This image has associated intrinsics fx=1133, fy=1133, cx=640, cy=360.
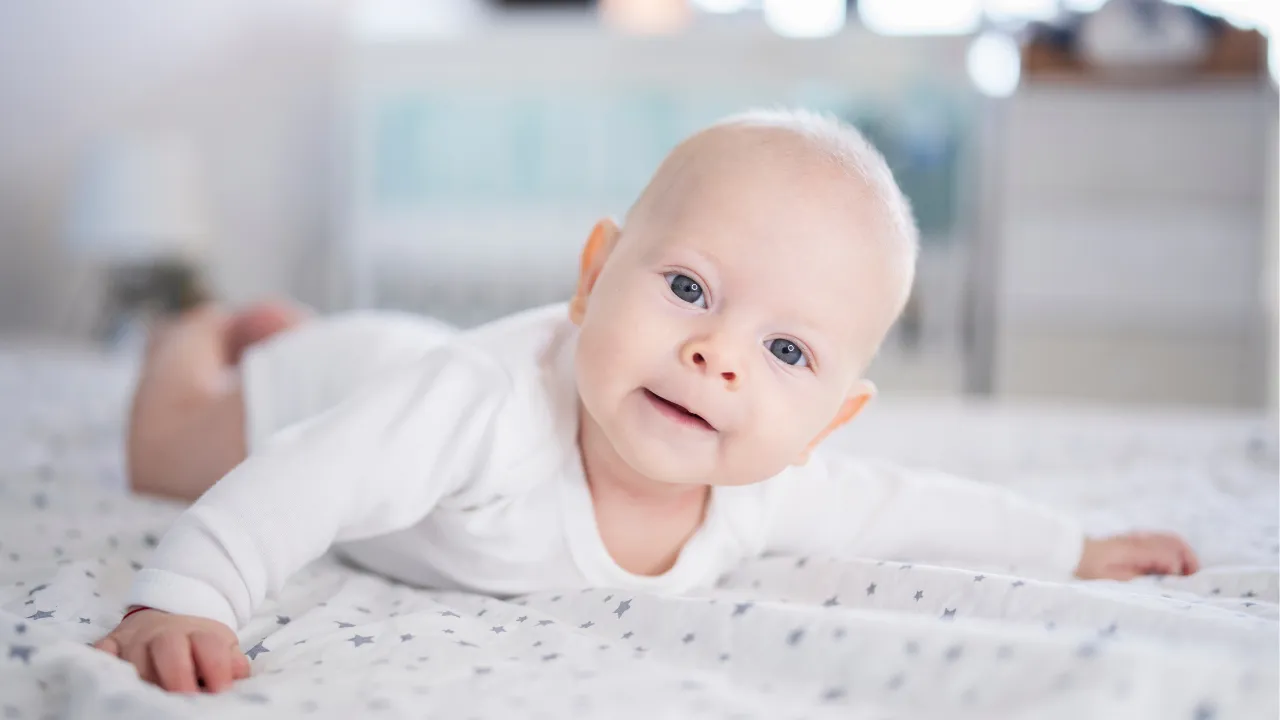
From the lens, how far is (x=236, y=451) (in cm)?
120

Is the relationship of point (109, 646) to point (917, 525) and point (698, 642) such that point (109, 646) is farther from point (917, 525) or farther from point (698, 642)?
point (917, 525)

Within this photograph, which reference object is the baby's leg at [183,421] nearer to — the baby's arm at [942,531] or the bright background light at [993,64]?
the baby's arm at [942,531]

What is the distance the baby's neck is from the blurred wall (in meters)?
2.60

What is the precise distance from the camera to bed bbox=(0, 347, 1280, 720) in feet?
1.87

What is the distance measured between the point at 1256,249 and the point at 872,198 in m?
2.65

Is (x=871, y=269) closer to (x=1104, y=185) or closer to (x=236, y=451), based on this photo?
(x=236, y=451)

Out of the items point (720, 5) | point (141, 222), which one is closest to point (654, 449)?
point (141, 222)

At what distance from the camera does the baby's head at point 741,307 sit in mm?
771

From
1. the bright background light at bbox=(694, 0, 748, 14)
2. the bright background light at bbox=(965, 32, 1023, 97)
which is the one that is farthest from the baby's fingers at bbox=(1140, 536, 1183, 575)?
the bright background light at bbox=(694, 0, 748, 14)

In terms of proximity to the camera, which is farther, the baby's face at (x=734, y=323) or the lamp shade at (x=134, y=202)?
the lamp shade at (x=134, y=202)

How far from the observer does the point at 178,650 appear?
635 mm

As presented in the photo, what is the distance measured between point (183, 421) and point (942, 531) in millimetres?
808

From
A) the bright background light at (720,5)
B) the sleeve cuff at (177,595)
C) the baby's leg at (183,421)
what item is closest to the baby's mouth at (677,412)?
the sleeve cuff at (177,595)

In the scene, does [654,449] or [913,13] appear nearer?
[654,449]
